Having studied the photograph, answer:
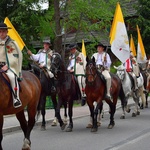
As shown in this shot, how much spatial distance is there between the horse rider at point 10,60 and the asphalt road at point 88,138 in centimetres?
188

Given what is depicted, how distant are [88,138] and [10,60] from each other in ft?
11.9

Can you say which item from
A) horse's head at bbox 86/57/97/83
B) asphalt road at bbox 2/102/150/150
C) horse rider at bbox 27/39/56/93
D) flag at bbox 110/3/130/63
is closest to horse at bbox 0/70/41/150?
asphalt road at bbox 2/102/150/150

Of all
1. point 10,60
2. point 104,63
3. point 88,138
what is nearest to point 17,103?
point 10,60

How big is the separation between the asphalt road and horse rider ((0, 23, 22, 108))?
6.18 ft

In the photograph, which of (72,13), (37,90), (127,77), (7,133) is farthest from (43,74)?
(72,13)

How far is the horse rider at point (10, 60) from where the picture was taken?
8.47m

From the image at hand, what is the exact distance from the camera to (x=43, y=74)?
13367 millimetres

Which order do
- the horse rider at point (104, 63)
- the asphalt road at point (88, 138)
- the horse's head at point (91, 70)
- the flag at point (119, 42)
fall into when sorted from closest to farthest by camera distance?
the asphalt road at point (88, 138) < the horse's head at point (91, 70) < the horse rider at point (104, 63) < the flag at point (119, 42)

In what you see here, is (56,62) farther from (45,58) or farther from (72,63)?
(72,63)

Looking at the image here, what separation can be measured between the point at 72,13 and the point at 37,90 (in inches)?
580

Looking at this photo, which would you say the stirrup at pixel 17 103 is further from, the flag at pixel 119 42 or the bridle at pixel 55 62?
the flag at pixel 119 42

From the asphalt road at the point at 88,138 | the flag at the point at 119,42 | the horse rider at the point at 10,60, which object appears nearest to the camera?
the horse rider at the point at 10,60

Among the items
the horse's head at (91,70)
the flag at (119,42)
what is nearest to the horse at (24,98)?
the horse's head at (91,70)

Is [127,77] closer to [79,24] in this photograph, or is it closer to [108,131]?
[108,131]
